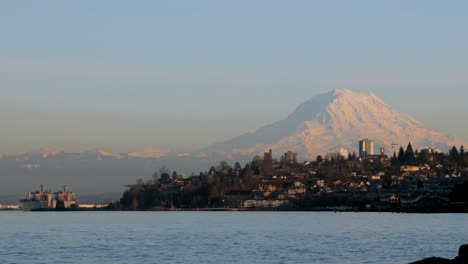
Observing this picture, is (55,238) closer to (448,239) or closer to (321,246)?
(321,246)

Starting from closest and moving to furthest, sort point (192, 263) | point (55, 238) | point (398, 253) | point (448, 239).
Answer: point (192, 263)
point (398, 253)
point (448, 239)
point (55, 238)

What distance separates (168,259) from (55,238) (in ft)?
118

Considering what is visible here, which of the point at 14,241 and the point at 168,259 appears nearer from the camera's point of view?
the point at 168,259

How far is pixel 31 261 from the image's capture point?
74.2 meters

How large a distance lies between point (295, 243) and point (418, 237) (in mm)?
15639

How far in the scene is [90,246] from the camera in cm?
9256

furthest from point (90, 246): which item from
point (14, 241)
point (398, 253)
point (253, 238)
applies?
point (398, 253)

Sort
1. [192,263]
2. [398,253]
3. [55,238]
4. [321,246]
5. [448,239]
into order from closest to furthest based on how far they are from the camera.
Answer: [192,263], [398,253], [321,246], [448,239], [55,238]

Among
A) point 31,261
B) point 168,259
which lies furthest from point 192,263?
point 31,261

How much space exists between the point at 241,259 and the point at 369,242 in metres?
23.1

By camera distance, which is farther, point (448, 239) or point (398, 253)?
point (448, 239)

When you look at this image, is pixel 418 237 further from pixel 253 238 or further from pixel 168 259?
pixel 168 259

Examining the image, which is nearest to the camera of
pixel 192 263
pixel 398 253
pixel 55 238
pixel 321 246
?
pixel 192 263

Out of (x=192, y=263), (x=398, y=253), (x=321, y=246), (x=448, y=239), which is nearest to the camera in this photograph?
(x=192, y=263)
